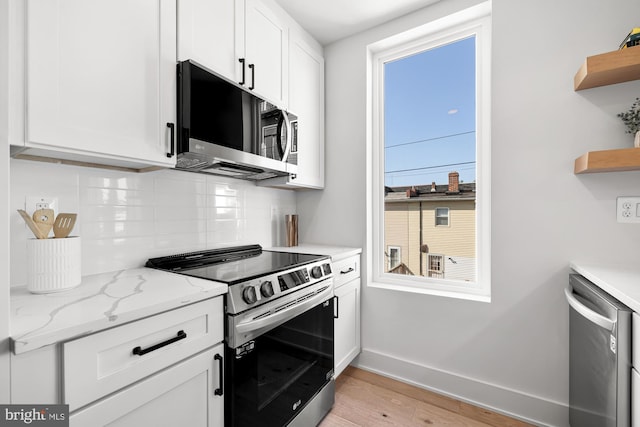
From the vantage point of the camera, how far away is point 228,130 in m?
1.46

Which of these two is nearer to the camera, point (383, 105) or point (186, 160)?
point (186, 160)

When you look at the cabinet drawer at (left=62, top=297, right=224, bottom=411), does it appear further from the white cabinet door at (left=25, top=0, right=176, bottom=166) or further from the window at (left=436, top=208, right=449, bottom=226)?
the window at (left=436, top=208, right=449, bottom=226)

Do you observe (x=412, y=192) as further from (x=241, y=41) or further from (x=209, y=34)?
(x=209, y=34)

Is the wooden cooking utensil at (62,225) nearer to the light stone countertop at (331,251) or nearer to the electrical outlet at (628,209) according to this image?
the light stone countertop at (331,251)

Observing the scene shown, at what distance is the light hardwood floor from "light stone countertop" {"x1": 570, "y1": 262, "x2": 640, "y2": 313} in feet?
3.21

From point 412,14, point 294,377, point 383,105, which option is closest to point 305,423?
point 294,377

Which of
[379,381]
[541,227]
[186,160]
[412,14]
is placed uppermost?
[412,14]

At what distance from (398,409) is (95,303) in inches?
68.7

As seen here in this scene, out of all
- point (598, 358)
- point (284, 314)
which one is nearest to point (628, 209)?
point (598, 358)

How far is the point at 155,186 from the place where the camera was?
1523 mm

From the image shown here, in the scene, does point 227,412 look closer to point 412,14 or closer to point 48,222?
point 48,222

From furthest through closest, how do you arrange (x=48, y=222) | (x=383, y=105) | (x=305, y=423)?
Answer: (x=383, y=105) → (x=305, y=423) → (x=48, y=222)

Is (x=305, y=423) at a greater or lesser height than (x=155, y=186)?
lesser

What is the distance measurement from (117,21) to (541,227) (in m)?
2.29
